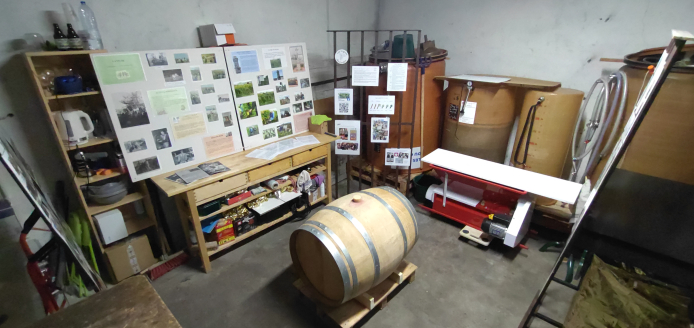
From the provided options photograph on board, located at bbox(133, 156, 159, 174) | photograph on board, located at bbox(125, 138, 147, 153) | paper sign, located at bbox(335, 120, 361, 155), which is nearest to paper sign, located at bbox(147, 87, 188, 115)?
photograph on board, located at bbox(125, 138, 147, 153)

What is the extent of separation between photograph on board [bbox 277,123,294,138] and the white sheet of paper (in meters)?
1.06

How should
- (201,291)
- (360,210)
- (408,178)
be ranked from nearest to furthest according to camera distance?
(360,210)
(201,291)
(408,178)

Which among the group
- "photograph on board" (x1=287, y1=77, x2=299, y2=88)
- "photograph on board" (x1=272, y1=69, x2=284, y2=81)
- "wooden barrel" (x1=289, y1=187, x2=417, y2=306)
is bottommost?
"wooden barrel" (x1=289, y1=187, x2=417, y2=306)

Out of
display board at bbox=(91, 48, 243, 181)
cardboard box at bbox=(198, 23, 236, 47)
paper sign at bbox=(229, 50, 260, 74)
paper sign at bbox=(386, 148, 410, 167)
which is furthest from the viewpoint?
paper sign at bbox=(386, 148, 410, 167)

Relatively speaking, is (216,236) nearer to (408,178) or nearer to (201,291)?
(201,291)

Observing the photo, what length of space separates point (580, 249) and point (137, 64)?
3877mm

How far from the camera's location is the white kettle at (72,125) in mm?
1981

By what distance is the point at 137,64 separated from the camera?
2.19 metres

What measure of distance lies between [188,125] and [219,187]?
0.58 m

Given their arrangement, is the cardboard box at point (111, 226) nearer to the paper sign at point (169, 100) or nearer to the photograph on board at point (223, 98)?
the paper sign at point (169, 100)

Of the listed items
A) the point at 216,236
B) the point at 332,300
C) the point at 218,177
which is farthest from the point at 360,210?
the point at 216,236

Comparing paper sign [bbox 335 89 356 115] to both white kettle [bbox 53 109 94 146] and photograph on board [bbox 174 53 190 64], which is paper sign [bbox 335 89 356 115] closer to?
photograph on board [bbox 174 53 190 64]

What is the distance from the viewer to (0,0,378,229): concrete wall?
192 centimetres

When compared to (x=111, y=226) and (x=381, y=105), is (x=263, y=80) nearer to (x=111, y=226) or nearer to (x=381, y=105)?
(x=381, y=105)
